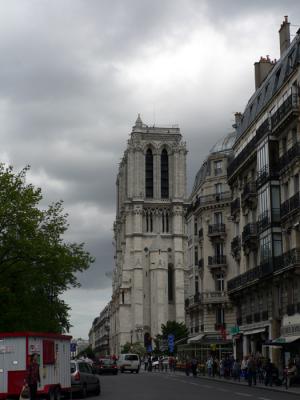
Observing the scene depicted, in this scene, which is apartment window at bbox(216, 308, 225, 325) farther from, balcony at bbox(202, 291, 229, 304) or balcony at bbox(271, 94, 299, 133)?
balcony at bbox(271, 94, 299, 133)

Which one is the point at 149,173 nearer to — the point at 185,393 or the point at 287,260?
the point at 287,260

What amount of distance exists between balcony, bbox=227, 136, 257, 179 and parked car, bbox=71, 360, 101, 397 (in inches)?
918

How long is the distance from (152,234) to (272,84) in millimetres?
96728

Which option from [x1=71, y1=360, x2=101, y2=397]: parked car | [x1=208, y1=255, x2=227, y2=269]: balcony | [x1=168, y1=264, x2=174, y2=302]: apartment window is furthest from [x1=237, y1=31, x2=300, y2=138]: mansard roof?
[x1=168, y1=264, x2=174, y2=302]: apartment window

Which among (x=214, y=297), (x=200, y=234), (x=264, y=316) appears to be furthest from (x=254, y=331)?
(x=200, y=234)

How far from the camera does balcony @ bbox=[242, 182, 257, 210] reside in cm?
5222

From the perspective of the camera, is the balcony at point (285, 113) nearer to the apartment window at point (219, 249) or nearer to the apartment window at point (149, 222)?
the apartment window at point (219, 249)

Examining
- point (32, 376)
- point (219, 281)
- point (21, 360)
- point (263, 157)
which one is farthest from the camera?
point (219, 281)

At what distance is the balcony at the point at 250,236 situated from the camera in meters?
51.6

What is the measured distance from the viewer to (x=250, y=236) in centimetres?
5150

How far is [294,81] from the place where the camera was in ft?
146

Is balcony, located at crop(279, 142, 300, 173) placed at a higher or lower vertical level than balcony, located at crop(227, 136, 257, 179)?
lower

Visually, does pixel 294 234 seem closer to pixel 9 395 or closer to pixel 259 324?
pixel 259 324

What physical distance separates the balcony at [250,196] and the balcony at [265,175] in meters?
1.66
